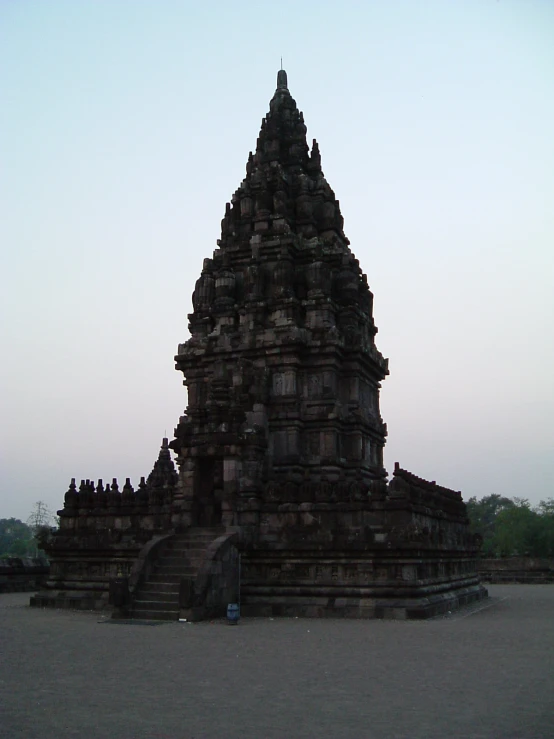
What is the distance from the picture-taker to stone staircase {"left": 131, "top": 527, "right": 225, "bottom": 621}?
20.3 meters

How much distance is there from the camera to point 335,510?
22.6 metres

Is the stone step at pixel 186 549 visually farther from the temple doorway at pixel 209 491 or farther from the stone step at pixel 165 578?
the temple doorway at pixel 209 491

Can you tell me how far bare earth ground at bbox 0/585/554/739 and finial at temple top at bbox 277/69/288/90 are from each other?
90.9 ft

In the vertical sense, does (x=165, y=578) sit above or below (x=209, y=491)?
below

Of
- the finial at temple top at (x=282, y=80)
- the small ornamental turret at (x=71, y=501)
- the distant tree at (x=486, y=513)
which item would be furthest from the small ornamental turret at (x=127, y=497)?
the distant tree at (x=486, y=513)

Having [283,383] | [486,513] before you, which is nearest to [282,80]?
[283,383]

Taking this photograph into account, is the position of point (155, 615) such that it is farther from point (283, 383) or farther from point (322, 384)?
point (322, 384)

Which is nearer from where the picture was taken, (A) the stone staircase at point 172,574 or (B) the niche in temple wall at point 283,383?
(A) the stone staircase at point 172,574

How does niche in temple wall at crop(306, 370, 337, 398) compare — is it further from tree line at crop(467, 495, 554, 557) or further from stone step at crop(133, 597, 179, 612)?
tree line at crop(467, 495, 554, 557)

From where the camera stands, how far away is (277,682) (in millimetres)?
10734

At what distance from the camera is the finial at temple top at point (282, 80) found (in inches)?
1452

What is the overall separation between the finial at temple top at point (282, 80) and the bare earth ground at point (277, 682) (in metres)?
27.7

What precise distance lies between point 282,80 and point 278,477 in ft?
69.9

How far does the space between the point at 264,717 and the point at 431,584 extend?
15.2m
